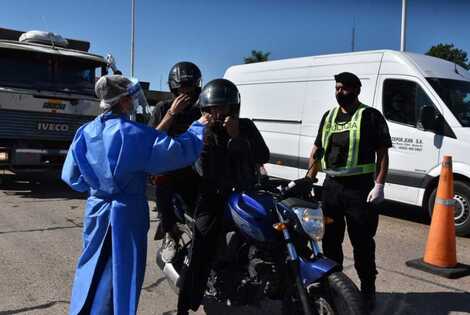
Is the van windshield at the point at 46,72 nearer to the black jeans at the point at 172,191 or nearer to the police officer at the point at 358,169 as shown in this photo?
the black jeans at the point at 172,191

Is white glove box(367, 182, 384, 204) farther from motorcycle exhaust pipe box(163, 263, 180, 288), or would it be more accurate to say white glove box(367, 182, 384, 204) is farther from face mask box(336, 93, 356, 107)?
motorcycle exhaust pipe box(163, 263, 180, 288)

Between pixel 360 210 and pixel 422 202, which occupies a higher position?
pixel 360 210

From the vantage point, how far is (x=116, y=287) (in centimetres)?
275

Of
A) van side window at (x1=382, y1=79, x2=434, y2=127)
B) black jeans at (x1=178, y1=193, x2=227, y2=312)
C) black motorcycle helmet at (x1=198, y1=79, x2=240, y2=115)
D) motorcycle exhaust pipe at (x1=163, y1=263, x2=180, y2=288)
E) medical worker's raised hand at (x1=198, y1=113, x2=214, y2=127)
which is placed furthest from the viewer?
van side window at (x1=382, y1=79, x2=434, y2=127)

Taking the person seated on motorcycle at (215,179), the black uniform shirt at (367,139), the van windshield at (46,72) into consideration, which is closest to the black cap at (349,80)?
the black uniform shirt at (367,139)

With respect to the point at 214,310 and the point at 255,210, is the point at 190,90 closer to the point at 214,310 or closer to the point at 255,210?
the point at 255,210

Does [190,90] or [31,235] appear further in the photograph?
[31,235]

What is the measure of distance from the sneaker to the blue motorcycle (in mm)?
480

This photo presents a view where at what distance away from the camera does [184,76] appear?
396cm

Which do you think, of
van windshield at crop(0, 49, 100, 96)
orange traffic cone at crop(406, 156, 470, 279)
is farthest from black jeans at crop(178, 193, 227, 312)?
van windshield at crop(0, 49, 100, 96)

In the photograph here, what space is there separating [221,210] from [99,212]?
1.02 metres

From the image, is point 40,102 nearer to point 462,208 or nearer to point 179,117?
point 179,117

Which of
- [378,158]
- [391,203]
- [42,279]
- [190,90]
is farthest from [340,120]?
[391,203]

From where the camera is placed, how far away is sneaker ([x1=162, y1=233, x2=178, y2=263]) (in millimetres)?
4035
